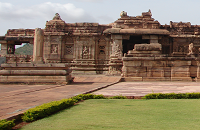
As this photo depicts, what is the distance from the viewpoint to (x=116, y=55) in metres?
23.8

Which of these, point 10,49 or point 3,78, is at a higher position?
point 10,49

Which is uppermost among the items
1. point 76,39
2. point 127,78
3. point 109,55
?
point 76,39

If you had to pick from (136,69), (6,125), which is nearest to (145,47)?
(136,69)

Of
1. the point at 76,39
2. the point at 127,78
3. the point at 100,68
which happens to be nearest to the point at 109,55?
the point at 100,68

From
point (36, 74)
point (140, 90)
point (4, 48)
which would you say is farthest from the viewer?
point (4, 48)

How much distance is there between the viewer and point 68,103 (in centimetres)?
581

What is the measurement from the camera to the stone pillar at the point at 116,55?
23.0m

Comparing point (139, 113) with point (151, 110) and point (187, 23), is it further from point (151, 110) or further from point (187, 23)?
point (187, 23)

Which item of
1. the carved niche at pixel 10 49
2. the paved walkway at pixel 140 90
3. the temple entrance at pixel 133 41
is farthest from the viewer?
the carved niche at pixel 10 49

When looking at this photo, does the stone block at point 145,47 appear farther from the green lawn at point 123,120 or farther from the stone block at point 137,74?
the green lawn at point 123,120

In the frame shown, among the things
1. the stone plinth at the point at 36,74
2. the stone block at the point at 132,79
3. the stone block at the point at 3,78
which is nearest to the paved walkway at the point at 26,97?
the stone plinth at the point at 36,74

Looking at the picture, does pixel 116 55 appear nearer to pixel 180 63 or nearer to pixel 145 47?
pixel 145 47

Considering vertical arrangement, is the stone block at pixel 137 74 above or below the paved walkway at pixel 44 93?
above

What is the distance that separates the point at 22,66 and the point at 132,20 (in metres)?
14.1
